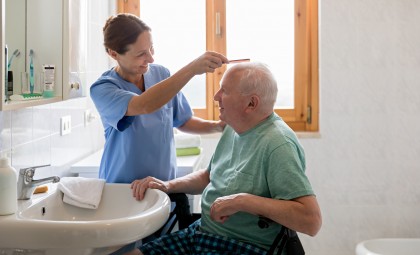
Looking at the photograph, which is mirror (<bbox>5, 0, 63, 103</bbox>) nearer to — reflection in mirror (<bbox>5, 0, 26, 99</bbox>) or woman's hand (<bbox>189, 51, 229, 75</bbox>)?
reflection in mirror (<bbox>5, 0, 26, 99</bbox>)

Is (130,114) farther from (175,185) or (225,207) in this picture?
(225,207)

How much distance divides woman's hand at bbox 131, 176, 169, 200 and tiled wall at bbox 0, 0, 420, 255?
1698mm

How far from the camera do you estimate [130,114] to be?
2131 millimetres

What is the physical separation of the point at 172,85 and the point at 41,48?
510mm

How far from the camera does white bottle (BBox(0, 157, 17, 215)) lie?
1.68 metres

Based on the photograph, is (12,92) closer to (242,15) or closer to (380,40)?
(242,15)

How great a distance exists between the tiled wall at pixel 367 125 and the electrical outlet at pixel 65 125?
5.05ft

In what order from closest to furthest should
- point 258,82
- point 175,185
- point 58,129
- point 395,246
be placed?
1. point 258,82
2. point 175,185
3. point 58,129
4. point 395,246

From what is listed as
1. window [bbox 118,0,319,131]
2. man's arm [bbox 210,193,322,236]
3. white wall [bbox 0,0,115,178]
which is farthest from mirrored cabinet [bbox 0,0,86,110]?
window [bbox 118,0,319,131]

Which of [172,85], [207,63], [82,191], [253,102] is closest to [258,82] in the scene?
[253,102]

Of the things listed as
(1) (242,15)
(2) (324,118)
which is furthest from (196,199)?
(1) (242,15)

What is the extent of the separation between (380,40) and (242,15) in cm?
87

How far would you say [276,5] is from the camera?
3719 mm

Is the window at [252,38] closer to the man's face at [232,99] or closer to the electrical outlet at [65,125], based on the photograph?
the electrical outlet at [65,125]
